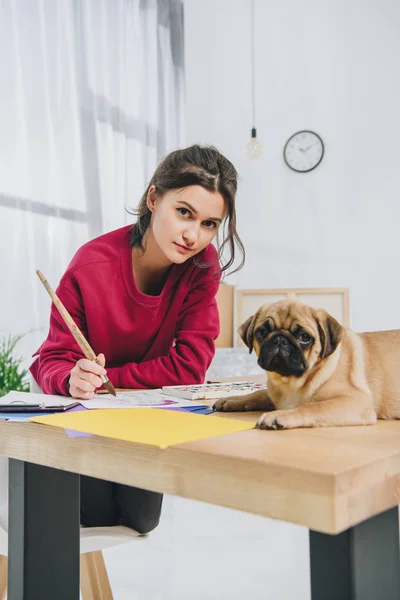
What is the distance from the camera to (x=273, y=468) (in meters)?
0.45

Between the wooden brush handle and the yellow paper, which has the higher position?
the wooden brush handle

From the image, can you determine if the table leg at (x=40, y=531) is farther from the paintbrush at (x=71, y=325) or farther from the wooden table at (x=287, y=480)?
the paintbrush at (x=71, y=325)

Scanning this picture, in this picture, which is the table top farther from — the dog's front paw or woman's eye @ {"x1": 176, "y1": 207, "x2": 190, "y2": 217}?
woman's eye @ {"x1": 176, "y1": 207, "x2": 190, "y2": 217}

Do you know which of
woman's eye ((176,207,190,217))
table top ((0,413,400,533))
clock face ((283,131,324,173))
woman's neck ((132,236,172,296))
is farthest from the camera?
clock face ((283,131,324,173))

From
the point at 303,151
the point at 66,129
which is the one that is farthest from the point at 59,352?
the point at 303,151

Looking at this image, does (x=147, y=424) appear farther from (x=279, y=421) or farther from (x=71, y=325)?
(x=71, y=325)

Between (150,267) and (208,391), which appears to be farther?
(150,267)

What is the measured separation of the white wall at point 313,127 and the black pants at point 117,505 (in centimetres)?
286

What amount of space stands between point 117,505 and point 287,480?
2.27 ft

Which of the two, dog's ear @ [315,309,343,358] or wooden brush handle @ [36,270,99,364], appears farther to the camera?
wooden brush handle @ [36,270,99,364]

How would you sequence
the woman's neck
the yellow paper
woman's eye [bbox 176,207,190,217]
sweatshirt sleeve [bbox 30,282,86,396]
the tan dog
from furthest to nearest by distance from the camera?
1. the woman's neck
2. woman's eye [bbox 176,207,190,217]
3. sweatshirt sleeve [bbox 30,282,86,396]
4. the tan dog
5. the yellow paper

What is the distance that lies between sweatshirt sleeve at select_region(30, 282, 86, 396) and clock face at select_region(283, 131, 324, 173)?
293 cm

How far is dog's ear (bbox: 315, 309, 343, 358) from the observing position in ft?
2.42

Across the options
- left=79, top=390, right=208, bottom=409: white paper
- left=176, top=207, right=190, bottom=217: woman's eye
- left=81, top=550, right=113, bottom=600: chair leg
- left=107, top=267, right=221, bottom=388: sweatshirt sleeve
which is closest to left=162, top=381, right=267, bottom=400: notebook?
left=79, top=390, right=208, bottom=409: white paper
